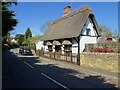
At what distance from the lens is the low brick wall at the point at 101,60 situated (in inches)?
864

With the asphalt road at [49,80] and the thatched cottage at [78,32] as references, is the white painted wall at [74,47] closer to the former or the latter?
the thatched cottage at [78,32]

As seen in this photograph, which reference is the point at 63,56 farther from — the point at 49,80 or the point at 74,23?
the point at 49,80

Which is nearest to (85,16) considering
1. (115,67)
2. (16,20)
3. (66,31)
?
(66,31)

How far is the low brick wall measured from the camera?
2194cm

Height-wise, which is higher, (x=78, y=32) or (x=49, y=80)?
(x=78, y=32)

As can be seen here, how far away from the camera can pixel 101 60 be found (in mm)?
24266

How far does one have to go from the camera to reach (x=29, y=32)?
147 metres

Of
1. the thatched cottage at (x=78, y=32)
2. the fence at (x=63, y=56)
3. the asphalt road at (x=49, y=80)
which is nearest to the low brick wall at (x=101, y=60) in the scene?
the fence at (x=63, y=56)

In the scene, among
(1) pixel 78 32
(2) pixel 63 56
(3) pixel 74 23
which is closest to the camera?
(2) pixel 63 56

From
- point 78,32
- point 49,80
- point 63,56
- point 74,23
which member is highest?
point 74,23

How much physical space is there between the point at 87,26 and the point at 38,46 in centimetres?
2931

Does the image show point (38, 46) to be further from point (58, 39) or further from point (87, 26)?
point (87, 26)

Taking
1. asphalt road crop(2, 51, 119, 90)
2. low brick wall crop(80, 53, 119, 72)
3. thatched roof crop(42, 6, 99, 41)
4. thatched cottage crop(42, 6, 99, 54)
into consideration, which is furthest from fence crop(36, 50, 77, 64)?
asphalt road crop(2, 51, 119, 90)

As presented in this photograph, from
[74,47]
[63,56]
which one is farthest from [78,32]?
[63,56]
